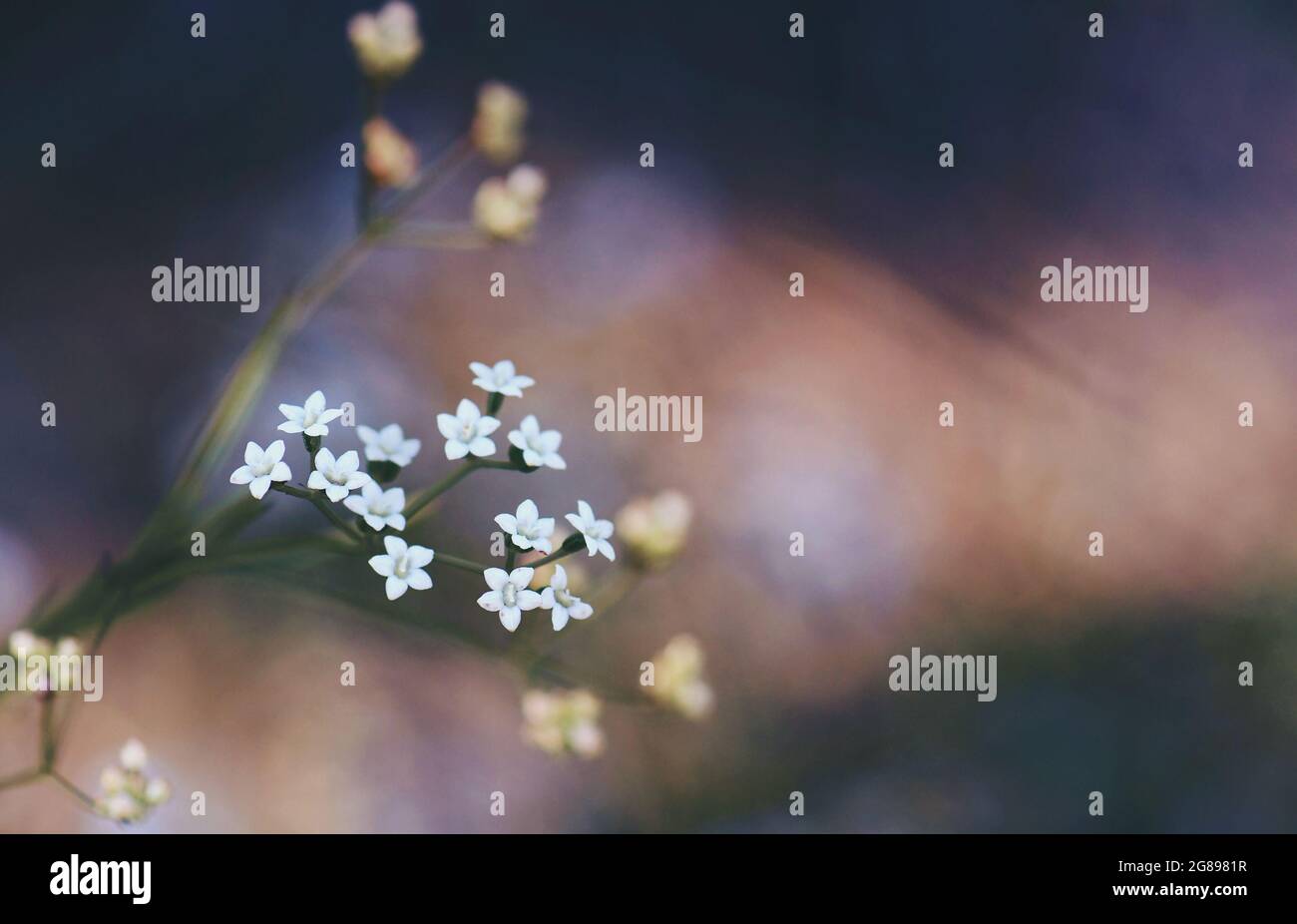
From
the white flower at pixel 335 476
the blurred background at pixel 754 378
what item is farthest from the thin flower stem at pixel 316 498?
the blurred background at pixel 754 378

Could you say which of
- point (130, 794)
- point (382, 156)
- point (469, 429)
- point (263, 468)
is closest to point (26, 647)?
point (130, 794)

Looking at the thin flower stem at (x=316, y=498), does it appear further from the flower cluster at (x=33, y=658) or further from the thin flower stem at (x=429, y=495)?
the flower cluster at (x=33, y=658)

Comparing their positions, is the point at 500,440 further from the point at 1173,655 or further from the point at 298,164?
the point at 1173,655

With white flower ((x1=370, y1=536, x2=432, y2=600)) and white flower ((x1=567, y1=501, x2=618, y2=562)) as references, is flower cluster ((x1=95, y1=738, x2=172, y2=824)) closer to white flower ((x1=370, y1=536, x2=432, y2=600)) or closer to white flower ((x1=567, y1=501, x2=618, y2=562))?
white flower ((x1=370, y1=536, x2=432, y2=600))

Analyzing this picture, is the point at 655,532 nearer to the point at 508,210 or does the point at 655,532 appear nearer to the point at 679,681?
the point at 679,681

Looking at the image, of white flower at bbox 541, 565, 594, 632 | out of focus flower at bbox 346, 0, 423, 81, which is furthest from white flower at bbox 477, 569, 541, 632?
out of focus flower at bbox 346, 0, 423, 81

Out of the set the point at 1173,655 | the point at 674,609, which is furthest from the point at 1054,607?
the point at 674,609
